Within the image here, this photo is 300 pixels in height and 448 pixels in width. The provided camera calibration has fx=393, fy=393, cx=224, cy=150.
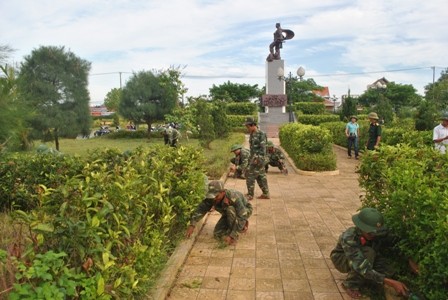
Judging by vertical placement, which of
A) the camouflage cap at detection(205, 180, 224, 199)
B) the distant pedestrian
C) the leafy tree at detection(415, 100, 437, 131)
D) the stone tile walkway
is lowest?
the stone tile walkway

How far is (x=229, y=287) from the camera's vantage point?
12.4 feet

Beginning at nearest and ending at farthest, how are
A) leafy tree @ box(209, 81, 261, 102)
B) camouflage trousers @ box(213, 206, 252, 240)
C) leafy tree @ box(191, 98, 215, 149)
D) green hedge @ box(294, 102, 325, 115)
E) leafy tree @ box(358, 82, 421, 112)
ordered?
camouflage trousers @ box(213, 206, 252, 240)
leafy tree @ box(191, 98, 215, 149)
green hedge @ box(294, 102, 325, 115)
leafy tree @ box(358, 82, 421, 112)
leafy tree @ box(209, 81, 261, 102)

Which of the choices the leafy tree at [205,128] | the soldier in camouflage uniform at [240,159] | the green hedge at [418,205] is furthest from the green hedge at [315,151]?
the leafy tree at [205,128]

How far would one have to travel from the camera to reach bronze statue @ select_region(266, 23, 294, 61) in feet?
99.6

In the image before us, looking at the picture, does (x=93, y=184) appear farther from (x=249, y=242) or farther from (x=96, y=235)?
(x=249, y=242)

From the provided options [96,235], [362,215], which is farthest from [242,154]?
[96,235]

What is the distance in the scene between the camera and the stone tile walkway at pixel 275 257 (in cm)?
372

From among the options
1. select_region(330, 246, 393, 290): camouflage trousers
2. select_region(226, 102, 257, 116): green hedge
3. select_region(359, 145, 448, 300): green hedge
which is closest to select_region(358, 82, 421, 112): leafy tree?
select_region(226, 102, 257, 116): green hedge

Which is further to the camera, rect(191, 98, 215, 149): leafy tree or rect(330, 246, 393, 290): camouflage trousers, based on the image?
rect(191, 98, 215, 149): leafy tree

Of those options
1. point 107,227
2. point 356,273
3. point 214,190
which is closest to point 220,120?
point 214,190

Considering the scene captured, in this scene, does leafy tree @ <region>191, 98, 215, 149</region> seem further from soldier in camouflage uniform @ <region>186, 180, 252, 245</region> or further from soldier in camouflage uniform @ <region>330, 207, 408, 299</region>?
soldier in camouflage uniform @ <region>330, 207, 408, 299</region>

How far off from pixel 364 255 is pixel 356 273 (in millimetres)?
286

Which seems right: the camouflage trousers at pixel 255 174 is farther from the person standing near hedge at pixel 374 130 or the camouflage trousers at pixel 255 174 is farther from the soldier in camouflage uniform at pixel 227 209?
the person standing near hedge at pixel 374 130

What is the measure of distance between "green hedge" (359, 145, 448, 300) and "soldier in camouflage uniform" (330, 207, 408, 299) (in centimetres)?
17
